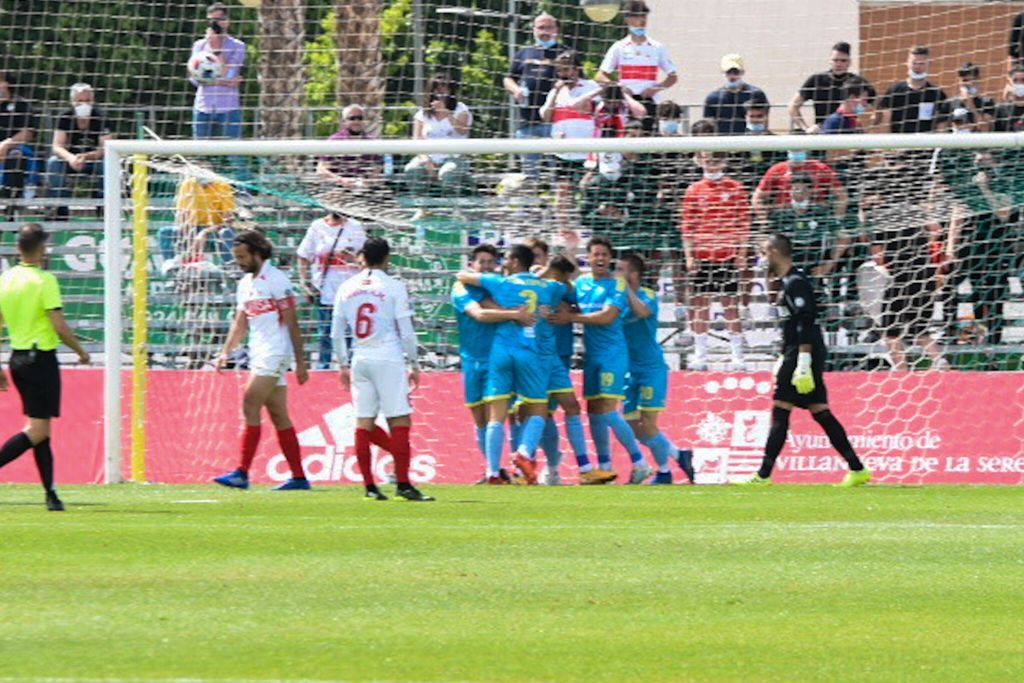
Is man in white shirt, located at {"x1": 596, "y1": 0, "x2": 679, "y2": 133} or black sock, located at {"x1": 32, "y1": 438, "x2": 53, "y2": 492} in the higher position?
man in white shirt, located at {"x1": 596, "y1": 0, "x2": 679, "y2": 133}

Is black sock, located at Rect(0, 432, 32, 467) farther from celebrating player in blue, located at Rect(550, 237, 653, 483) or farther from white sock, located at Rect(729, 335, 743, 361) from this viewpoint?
white sock, located at Rect(729, 335, 743, 361)

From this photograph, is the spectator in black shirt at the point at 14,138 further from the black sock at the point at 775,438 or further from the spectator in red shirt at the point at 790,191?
the black sock at the point at 775,438

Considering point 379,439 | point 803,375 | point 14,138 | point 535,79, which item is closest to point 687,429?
point 803,375

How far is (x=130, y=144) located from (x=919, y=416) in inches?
310

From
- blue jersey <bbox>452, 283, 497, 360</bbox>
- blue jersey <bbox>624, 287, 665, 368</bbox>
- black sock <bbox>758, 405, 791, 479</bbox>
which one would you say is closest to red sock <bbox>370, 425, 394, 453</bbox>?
blue jersey <bbox>452, 283, 497, 360</bbox>

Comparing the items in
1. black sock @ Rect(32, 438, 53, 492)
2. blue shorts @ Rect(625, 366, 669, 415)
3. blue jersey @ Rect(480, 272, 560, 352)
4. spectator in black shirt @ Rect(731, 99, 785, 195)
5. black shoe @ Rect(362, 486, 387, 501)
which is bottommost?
black shoe @ Rect(362, 486, 387, 501)

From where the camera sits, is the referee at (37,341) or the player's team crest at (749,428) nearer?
the referee at (37,341)

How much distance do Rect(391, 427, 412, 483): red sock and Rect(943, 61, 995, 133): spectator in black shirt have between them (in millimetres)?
7421

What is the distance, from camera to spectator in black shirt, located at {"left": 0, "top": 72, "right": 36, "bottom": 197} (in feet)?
69.7

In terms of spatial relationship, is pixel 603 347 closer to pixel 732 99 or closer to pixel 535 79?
pixel 535 79

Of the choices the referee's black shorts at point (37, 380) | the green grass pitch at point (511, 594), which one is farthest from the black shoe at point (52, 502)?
the referee's black shorts at point (37, 380)

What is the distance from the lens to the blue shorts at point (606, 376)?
1828cm

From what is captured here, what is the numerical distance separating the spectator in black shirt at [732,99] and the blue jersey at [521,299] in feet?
10.7

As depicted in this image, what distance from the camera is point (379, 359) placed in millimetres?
14930
